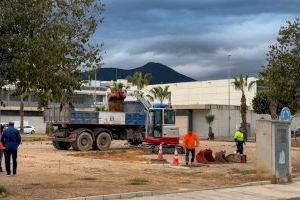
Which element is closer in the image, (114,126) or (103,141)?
(103,141)

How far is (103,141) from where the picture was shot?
37062 millimetres

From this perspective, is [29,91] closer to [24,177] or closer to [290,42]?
[24,177]

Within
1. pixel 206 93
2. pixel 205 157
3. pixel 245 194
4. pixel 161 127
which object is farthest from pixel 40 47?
pixel 206 93

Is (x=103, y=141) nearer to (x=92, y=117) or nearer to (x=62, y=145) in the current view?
(x=92, y=117)

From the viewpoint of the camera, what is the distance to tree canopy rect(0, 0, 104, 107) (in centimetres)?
1360

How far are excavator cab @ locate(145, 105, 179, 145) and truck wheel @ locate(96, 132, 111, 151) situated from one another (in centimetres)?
292

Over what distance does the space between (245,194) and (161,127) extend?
18.2m

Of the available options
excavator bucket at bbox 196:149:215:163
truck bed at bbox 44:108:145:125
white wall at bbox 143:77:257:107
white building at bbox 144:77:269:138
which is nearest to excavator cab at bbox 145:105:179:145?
truck bed at bbox 44:108:145:125

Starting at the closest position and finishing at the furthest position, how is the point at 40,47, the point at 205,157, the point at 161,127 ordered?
the point at 40,47 < the point at 205,157 < the point at 161,127

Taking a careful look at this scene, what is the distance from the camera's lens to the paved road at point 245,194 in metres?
15.4

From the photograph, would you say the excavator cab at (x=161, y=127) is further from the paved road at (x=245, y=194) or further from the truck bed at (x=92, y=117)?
the paved road at (x=245, y=194)

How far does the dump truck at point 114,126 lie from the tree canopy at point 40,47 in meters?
19.4

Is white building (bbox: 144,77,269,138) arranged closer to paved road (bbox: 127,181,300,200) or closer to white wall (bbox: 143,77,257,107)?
white wall (bbox: 143,77,257,107)

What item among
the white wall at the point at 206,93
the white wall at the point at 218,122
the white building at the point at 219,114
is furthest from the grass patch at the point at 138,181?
the white wall at the point at 206,93
